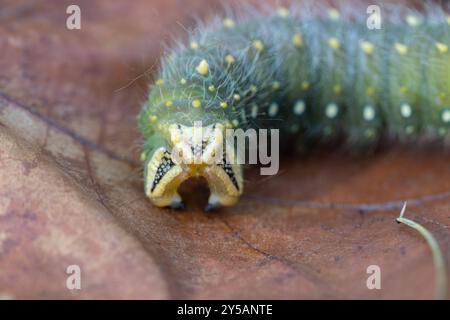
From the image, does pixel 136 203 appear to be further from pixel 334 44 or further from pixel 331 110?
pixel 334 44

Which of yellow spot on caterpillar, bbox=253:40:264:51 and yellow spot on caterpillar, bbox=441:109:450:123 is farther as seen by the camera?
yellow spot on caterpillar, bbox=441:109:450:123

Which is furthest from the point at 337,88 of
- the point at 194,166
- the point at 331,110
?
the point at 194,166

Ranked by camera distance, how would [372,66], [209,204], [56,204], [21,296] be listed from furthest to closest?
[372,66], [209,204], [56,204], [21,296]

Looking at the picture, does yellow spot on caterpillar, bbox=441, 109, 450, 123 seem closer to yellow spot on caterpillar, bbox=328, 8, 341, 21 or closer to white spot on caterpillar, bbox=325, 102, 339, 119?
white spot on caterpillar, bbox=325, 102, 339, 119

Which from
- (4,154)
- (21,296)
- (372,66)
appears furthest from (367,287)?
(372,66)

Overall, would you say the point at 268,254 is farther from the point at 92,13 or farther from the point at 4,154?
the point at 92,13

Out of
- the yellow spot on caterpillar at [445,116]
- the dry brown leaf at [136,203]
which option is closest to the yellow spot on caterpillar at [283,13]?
the dry brown leaf at [136,203]

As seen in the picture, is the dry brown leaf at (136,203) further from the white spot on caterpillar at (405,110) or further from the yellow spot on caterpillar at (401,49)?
the yellow spot on caterpillar at (401,49)

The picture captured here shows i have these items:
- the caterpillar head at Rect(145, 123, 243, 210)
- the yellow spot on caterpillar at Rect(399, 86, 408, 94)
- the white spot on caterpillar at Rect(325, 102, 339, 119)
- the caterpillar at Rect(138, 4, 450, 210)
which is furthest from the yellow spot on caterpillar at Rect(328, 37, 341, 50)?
the caterpillar head at Rect(145, 123, 243, 210)
